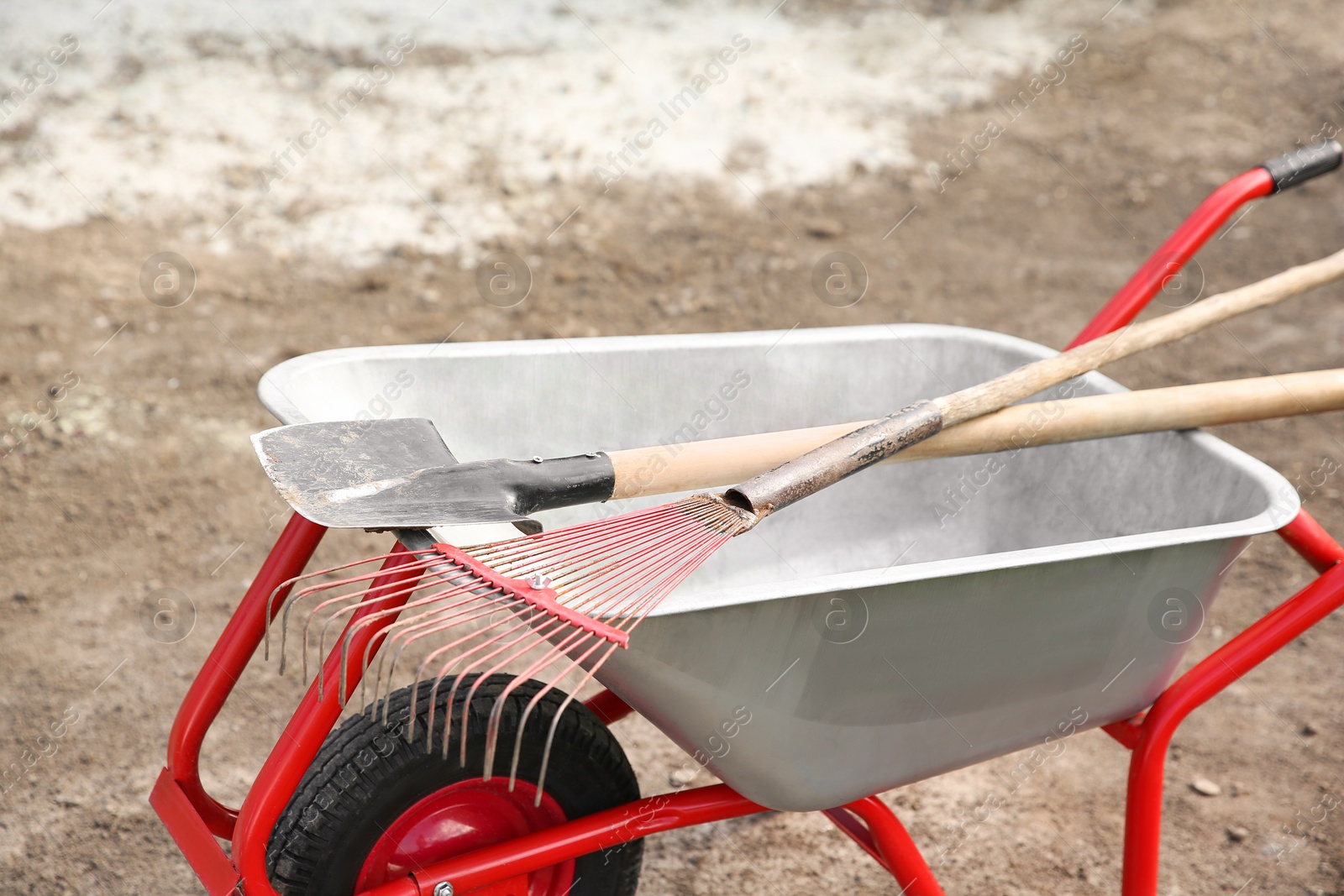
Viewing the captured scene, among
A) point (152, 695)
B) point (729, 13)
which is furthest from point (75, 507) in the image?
point (729, 13)

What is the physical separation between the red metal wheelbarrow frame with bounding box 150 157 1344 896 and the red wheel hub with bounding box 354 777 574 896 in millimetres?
38

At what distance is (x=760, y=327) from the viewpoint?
161 inches

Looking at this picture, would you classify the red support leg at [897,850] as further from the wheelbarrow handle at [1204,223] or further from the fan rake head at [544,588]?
the wheelbarrow handle at [1204,223]

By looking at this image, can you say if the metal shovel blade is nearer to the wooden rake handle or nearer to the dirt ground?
the wooden rake handle

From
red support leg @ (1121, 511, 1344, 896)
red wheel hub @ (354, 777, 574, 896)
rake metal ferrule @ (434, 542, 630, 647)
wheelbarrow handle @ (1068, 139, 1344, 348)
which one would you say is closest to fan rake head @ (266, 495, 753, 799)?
rake metal ferrule @ (434, 542, 630, 647)

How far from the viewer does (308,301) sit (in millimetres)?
4004

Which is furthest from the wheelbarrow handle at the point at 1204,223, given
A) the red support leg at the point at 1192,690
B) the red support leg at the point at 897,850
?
the red support leg at the point at 897,850

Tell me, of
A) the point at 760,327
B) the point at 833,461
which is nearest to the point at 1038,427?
the point at 833,461

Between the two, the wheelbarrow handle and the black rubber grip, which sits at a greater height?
the black rubber grip

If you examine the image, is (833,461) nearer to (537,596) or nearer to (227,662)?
(537,596)

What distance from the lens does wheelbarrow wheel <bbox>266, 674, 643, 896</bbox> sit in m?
1.40

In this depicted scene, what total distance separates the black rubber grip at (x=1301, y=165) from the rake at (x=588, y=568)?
0.54 m

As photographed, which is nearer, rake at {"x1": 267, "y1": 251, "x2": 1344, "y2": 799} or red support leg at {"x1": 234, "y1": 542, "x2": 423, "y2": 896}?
rake at {"x1": 267, "y1": 251, "x2": 1344, "y2": 799}

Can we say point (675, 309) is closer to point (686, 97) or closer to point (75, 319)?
point (686, 97)
